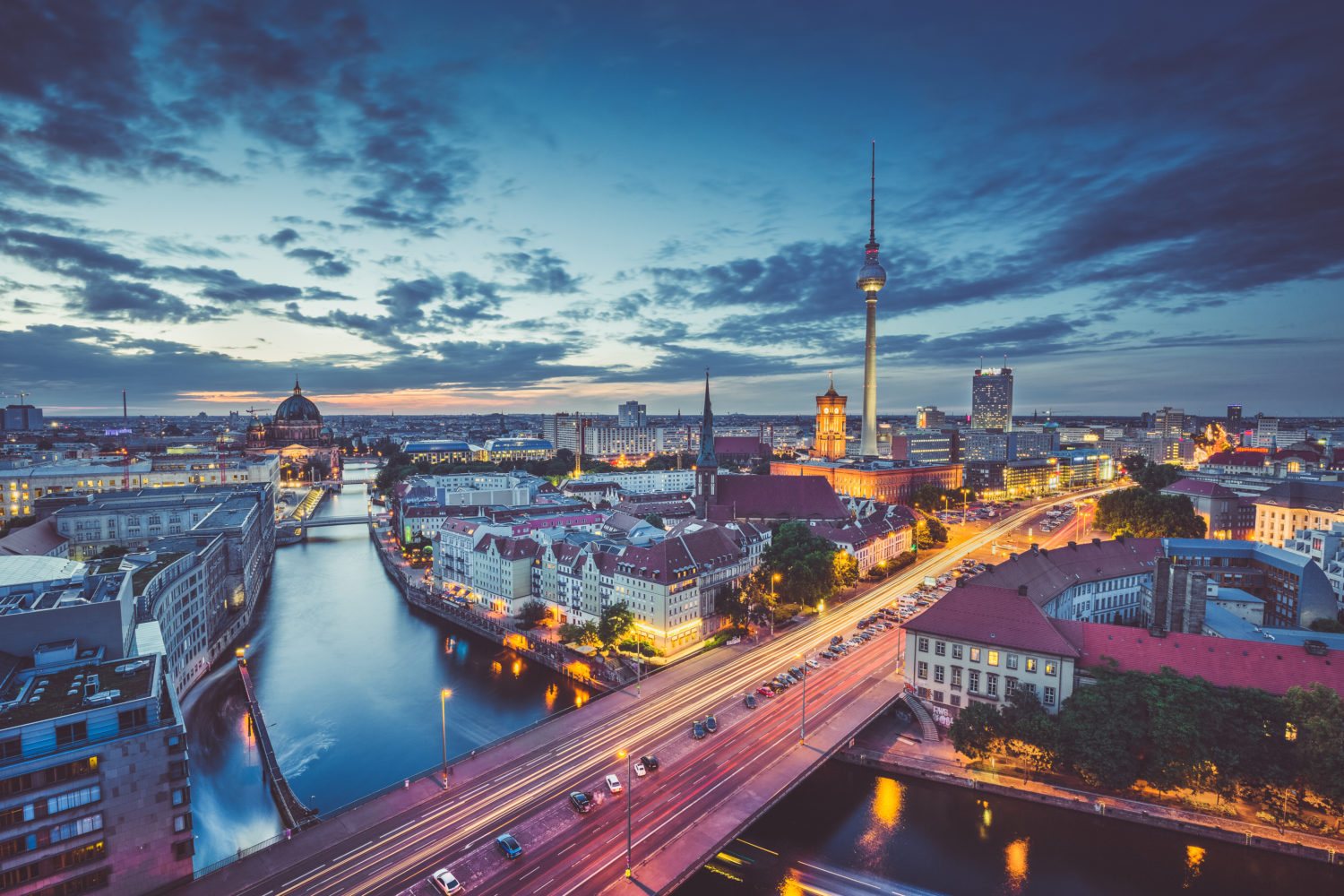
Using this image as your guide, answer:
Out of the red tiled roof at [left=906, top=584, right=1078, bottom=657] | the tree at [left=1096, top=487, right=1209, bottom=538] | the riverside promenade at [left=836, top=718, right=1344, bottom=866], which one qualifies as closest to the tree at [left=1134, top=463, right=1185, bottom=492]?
the tree at [left=1096, top=487, right=1209, bottom=538]

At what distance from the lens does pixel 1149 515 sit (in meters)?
75.4

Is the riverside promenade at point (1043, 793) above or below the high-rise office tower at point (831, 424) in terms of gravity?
below

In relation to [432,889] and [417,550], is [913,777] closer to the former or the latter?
[432,889]

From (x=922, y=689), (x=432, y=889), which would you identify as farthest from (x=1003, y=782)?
(x=432, y=889)

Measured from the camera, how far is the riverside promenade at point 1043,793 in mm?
28062

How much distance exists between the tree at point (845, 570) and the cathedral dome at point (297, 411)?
17945 cm

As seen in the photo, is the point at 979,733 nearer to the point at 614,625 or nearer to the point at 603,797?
the point at 603,797

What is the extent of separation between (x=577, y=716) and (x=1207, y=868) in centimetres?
3080

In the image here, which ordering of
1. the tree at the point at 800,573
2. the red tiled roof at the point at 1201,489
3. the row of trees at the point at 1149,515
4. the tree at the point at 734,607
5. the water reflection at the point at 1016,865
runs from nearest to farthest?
the water reflection at the point at 1016,865 → the tree at the point at 734,607 → the tree at the point at 800,573 → the row of trees at the point at 1149,515 → the red tiled roof at the point at 1201,489

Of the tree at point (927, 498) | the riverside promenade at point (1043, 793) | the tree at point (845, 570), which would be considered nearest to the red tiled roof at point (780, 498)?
the tree at point (845, 570)

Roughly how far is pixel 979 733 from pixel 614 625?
1009 inches

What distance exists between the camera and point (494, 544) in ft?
208

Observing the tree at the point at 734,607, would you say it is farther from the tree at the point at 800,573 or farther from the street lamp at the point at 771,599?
the tree at the point at 800,573

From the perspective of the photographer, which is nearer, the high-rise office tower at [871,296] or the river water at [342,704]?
the river water at [342,704]
